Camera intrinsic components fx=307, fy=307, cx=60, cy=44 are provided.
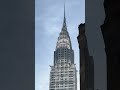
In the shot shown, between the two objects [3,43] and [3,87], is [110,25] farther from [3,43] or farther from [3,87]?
[3,43]

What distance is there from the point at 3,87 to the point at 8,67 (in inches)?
47.3

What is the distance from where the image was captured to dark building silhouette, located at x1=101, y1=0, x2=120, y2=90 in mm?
2945

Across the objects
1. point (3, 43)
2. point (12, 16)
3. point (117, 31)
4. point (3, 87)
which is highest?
point (12, 16)

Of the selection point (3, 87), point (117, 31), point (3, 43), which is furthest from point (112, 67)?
point (3, 43)

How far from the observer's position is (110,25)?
3.01 m

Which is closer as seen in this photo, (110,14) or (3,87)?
(110,14)

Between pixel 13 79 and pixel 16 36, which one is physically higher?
pixel 16 36

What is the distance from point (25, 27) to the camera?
762 inches

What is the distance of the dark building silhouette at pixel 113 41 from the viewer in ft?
9.66

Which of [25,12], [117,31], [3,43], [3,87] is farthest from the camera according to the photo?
[25,12]

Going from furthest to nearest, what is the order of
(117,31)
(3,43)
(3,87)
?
(3,43) → (3,87) → (117,31)

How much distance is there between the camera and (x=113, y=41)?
9.87 feet

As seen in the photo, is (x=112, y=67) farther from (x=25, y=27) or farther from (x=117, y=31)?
(x=25, y=27)

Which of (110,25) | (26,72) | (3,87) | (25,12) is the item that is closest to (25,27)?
(25,12)
